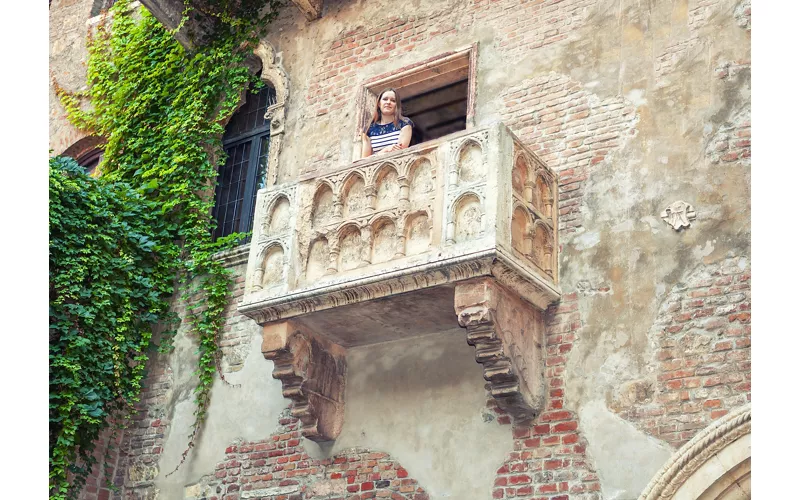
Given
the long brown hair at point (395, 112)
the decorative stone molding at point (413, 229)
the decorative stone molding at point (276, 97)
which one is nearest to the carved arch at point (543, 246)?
the decorative stone molding at point (413, 229)

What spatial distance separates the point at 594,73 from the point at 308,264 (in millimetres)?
2898

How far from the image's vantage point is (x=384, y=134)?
360 inches

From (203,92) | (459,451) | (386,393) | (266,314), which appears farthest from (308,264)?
(203,92)

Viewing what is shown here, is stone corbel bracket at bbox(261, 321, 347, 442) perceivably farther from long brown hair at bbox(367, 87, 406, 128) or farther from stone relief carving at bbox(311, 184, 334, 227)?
long brown hair at bbox(367, 87, 406, 128)

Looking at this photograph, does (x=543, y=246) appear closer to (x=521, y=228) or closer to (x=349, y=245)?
(x=521, y=228)

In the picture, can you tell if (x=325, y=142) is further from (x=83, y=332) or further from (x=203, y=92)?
(x=83, y=332)

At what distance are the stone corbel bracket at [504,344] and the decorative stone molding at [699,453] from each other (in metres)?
1.15

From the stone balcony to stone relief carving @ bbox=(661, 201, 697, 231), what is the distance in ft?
2.98

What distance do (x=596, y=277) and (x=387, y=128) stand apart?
97.5 inches

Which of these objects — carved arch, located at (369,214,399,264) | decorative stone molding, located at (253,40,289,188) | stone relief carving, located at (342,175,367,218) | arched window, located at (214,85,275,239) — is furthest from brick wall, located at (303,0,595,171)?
carved arch, located at (369,214,399,264)

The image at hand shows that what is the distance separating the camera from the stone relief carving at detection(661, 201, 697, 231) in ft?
24.9

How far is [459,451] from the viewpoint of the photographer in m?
7.88

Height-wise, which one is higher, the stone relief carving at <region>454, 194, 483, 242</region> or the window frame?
the window frame

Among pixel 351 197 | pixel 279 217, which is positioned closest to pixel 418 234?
pixel 351 197
